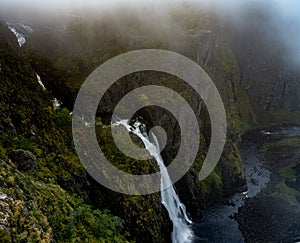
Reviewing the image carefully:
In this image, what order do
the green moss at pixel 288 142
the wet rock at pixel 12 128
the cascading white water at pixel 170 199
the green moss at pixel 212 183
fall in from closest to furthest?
the wet rock at pixel 12 128 < the cascading white water at pixel 170 199 < the green moss at pixel 212 183 < the green moss at pixel 288 142

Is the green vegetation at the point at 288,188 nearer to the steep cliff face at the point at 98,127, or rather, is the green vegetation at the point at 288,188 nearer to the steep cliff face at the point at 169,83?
the steep cliff face at the point at 169,83

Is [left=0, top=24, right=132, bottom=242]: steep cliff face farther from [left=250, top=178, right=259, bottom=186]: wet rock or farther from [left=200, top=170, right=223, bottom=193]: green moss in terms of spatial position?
[left=250, top=178, right=259, bottom=186]: wet rock

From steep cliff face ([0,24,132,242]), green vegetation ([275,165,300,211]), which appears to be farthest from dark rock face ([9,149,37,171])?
green vegetation ([275,165,300,211])

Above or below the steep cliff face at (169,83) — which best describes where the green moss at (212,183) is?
below

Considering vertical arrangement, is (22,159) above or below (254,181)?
above

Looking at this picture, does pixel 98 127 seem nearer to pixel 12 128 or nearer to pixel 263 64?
pixel 12 128

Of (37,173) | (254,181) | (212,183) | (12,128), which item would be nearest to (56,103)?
(12,128)

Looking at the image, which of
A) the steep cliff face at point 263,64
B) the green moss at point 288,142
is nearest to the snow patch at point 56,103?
the green moss at point 288,142
